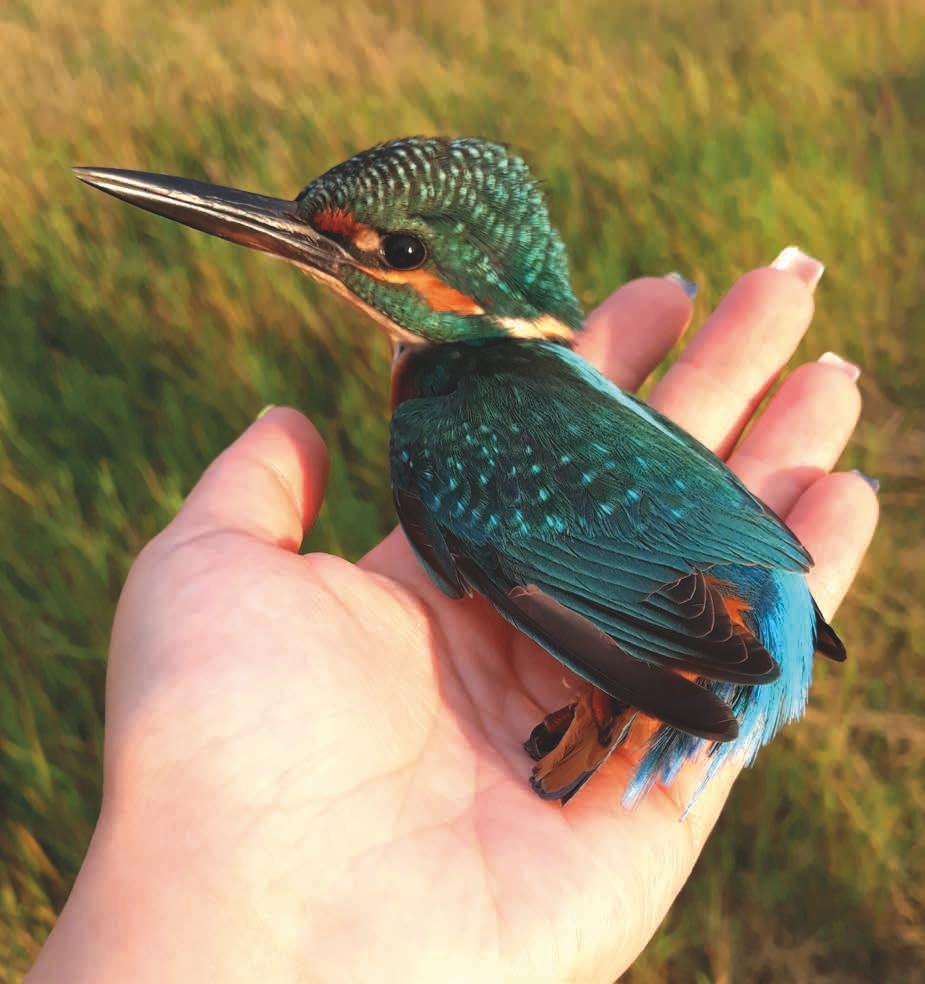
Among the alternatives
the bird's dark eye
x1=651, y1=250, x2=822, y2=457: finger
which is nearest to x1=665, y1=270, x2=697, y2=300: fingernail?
x1=651, y1=250, x2=822, y2=457: finger

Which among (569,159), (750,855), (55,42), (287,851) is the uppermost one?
(55,42)

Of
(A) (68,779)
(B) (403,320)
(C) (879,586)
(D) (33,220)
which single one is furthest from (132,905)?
(D) (33,220)

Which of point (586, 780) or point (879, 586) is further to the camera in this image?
point (879, 586)

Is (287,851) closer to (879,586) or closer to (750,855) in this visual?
(750,855)

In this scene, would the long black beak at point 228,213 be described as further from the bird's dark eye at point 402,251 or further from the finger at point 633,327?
the finger at point 633,327

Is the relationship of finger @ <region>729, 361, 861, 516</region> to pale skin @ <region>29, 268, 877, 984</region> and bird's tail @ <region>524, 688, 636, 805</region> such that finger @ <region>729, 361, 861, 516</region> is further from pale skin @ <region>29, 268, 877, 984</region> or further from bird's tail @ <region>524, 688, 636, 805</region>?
bird's tail @ <region>524, 688, 636, 805</region>

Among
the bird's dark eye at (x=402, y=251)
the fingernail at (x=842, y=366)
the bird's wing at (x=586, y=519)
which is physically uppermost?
the bird's dark eye at (x=402, y=251)

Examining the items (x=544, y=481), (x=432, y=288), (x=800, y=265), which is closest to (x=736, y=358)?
(x=800, y=265)

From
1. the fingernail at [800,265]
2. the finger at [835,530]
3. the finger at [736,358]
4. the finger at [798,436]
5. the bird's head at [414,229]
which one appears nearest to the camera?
the bird's head at [414,229]

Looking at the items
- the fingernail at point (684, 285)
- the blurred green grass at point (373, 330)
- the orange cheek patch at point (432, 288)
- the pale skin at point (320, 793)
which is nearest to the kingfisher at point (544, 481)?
the orange cheek patch at point (432, 288)
